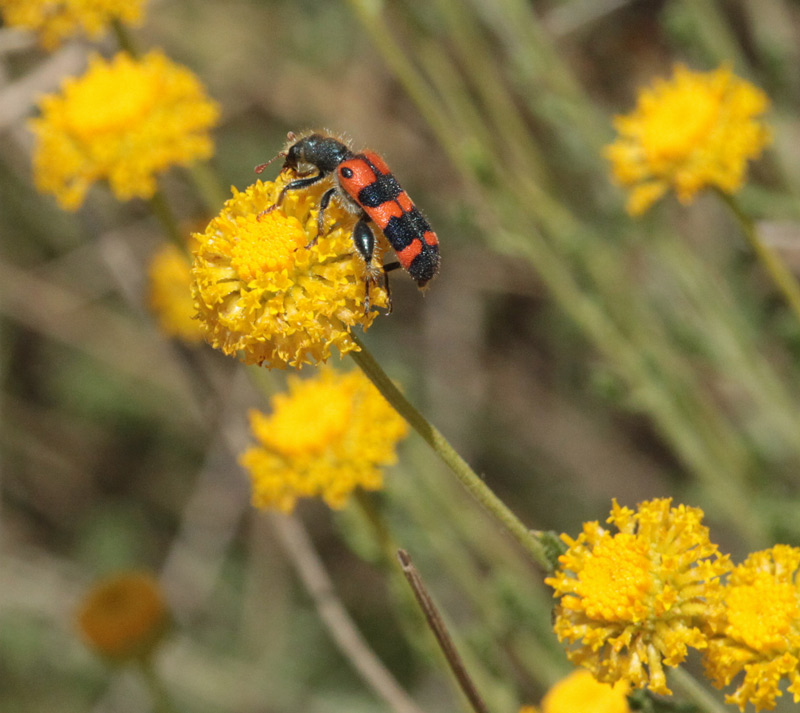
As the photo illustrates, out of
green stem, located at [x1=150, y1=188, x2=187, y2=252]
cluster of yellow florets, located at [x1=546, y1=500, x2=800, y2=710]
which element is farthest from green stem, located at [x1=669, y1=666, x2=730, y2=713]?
green stem, located at [x1=150, y1=188, x2=187, y2=252]

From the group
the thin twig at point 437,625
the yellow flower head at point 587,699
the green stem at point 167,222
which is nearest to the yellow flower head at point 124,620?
the green stem at point 167,222

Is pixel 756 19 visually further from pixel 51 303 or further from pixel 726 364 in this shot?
pixel 51 303

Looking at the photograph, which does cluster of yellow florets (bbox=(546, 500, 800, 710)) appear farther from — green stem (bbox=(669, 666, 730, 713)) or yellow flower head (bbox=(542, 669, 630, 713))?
yellow flower head (bbox=(542, 669, 630, 713))

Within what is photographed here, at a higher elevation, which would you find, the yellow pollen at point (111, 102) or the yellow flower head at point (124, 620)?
the yellow pollen at point (111, 102)

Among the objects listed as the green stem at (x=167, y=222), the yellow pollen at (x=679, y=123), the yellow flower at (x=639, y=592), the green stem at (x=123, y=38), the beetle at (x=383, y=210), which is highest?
the green stem at (x=123, y=38)

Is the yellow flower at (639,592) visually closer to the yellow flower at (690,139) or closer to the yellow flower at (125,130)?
the yellow flower at (690,139)

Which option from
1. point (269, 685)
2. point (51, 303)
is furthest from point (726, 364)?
point (51, 303)

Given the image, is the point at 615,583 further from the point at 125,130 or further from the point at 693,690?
the point at 125,130
